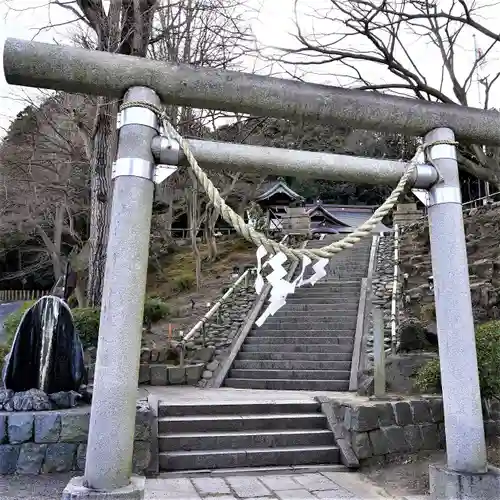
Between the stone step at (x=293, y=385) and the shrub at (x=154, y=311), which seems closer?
the stone step at (x=293, y=385)

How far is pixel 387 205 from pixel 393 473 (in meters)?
3.36

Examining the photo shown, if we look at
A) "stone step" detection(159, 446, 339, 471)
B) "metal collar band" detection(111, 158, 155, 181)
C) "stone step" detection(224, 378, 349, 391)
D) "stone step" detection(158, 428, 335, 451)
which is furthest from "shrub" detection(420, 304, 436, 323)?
"metal collar band" detection(111, 158, 155, 181)

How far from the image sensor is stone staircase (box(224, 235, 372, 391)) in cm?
980

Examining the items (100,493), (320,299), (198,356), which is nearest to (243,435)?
(100,493)

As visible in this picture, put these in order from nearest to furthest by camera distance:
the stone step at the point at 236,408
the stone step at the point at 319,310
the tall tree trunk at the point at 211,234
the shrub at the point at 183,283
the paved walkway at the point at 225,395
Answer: the stone step at the point at 236,408 → the paved walkway at the point at 225,395 → the stone step at the point at 319,310 → the shrub at the point at 183,283 → the tall tree trunk at the point at 211,234

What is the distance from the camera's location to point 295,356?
10695 mm

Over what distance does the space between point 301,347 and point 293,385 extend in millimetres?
1631

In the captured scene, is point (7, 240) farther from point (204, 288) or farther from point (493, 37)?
point (493, 37)

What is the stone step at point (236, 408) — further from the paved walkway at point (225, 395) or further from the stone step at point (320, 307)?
the stone step at point (320, 307)

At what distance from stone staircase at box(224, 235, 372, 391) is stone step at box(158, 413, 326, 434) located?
108 inches

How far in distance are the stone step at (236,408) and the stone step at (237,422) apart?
12 centimetres

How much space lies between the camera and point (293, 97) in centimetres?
385

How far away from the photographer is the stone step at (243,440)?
6.08 metres

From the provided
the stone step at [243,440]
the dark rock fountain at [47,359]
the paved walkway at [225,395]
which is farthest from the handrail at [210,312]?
the dark rock fountain at [47,359]
